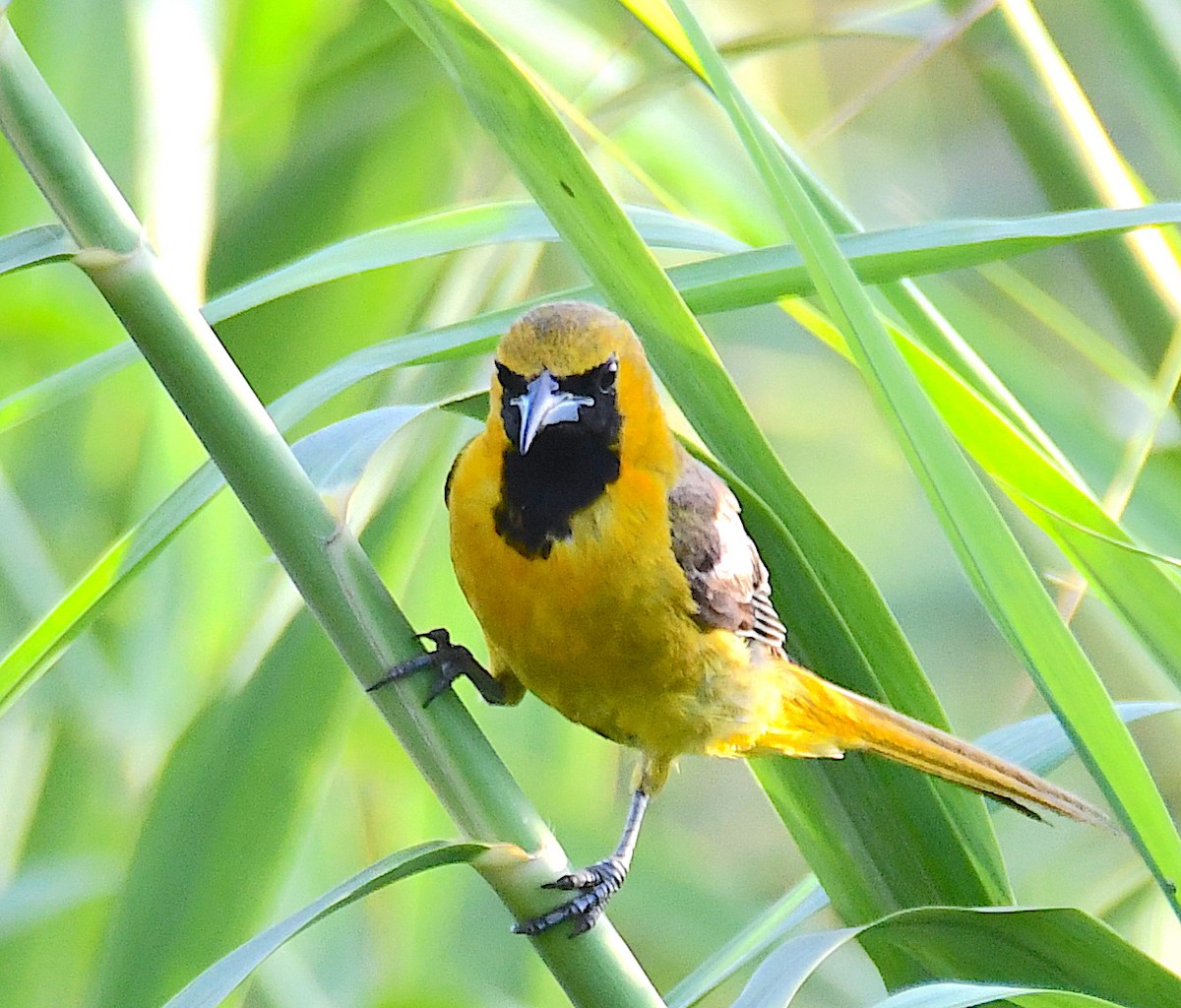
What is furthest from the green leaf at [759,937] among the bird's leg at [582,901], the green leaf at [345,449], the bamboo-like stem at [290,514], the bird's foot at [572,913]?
the green leaf at [345,449]

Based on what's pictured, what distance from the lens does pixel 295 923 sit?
0.85m

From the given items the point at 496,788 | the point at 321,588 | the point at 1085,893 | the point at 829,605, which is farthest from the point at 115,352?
the point at 1085,893

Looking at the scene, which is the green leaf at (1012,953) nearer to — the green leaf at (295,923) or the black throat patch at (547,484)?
the green leaf at (295,923)

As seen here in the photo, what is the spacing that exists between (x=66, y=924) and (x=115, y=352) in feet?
2.46

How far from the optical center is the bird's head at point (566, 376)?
1361mm

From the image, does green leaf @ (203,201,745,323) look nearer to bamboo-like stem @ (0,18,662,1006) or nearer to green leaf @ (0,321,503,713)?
green leaf @ (0,321,503,713)

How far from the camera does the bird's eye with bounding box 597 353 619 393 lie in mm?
1444

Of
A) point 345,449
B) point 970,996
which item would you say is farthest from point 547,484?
point 970,996

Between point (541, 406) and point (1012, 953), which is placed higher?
point (541, 406)

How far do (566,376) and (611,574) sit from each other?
22 cm

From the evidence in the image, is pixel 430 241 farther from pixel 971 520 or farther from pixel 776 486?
pixel 971 520

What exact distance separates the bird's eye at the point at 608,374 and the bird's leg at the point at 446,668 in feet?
0.99

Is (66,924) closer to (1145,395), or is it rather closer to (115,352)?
(115,352)

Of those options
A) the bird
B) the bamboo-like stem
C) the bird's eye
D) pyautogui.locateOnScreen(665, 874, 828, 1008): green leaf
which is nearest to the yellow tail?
the bird
